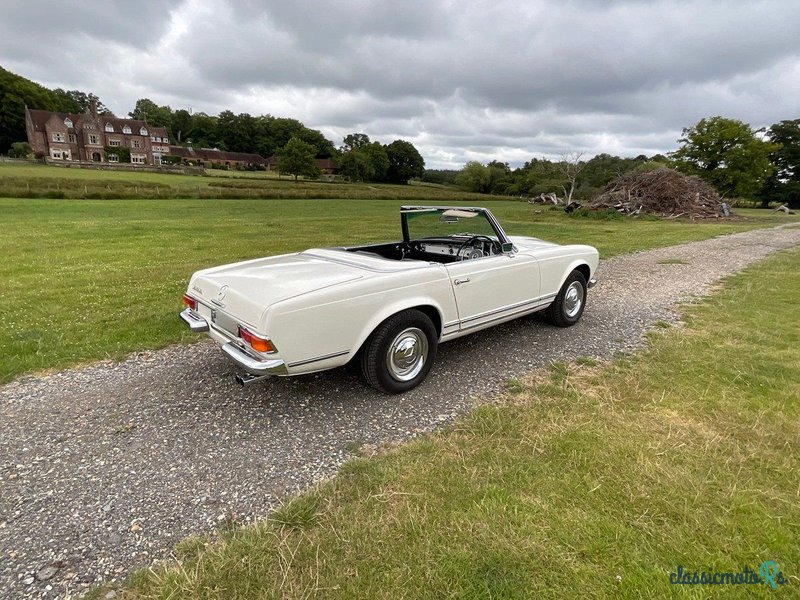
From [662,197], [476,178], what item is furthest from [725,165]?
[476,178]

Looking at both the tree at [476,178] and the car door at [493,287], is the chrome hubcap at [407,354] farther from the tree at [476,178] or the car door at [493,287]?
the tree at [476,178]

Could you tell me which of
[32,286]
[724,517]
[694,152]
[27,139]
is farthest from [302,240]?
[27,139]

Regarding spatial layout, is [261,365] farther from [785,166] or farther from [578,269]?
[785,166]

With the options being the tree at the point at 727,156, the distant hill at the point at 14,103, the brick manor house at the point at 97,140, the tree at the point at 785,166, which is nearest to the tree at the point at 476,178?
the tree at the point at 727,156

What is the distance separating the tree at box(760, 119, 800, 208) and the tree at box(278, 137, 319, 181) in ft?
212

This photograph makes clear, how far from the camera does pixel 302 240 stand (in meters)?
12.7

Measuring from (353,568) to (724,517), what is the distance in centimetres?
189

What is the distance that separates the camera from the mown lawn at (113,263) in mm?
4480

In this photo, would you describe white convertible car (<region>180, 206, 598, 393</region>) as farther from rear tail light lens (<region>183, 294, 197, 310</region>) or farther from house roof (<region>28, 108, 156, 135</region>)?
house roof (<region>28, 108, 156, 135</region>)

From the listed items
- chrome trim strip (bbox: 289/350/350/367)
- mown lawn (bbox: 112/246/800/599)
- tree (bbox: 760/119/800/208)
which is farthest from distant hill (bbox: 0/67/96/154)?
tree (bbox: 760/119/800/208)

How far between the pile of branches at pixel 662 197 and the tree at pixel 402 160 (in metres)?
69.0

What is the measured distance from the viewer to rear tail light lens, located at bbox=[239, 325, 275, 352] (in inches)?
105

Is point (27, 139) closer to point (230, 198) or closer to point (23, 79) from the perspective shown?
point (23, 79)

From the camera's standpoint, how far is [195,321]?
3428 mm
